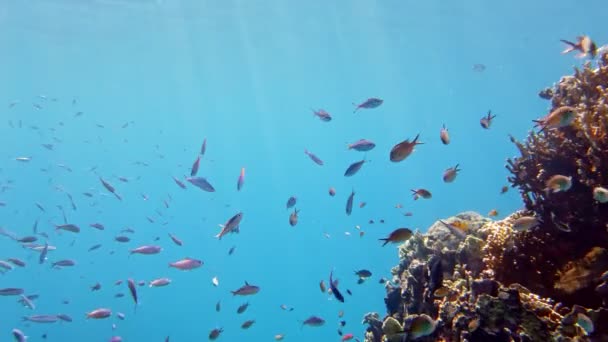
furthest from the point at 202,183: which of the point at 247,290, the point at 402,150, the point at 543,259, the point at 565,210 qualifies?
the point at 565,210

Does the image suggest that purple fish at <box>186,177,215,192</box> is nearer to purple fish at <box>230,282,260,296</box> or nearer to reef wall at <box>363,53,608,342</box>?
purple fish at <box>230,282,260,296</box>

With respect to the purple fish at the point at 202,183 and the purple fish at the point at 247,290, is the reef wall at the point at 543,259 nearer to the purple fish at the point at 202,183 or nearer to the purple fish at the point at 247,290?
the purple fish at the point at 247,290

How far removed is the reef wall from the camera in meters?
4.04

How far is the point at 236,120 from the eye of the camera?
273 ft

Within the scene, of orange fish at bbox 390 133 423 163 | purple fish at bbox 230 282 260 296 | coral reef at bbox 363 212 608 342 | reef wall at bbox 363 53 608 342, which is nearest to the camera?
coral reef at bbox 363 212 608 342

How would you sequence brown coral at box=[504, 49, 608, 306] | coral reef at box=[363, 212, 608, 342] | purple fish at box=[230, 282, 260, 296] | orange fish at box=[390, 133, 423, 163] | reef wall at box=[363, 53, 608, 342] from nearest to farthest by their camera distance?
coral reef at box=[363, 212, 608, 342] → reef wall at box=[363, 53, 608, 342] → brown coral at box=[504, 49, 608, 306] → orange fish at box=[390, 133, 423, 163] → purple fish at box=[230, 282, 260, 296]

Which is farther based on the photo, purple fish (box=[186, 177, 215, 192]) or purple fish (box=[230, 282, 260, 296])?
purple fish (box=[186, 177, 215, 192])

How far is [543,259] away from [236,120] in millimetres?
80162

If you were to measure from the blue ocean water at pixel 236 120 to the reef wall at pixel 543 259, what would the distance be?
136 inches

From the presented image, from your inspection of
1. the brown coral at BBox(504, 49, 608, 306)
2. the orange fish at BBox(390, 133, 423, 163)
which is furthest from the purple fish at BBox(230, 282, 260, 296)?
the brown coral at BBox(504, 49, 608, 306)

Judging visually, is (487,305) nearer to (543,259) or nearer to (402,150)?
(543,259)

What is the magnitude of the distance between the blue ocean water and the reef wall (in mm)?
3462

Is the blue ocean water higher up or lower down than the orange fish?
higher up

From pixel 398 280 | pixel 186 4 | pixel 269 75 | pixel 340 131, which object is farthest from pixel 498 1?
pixel 340 131
